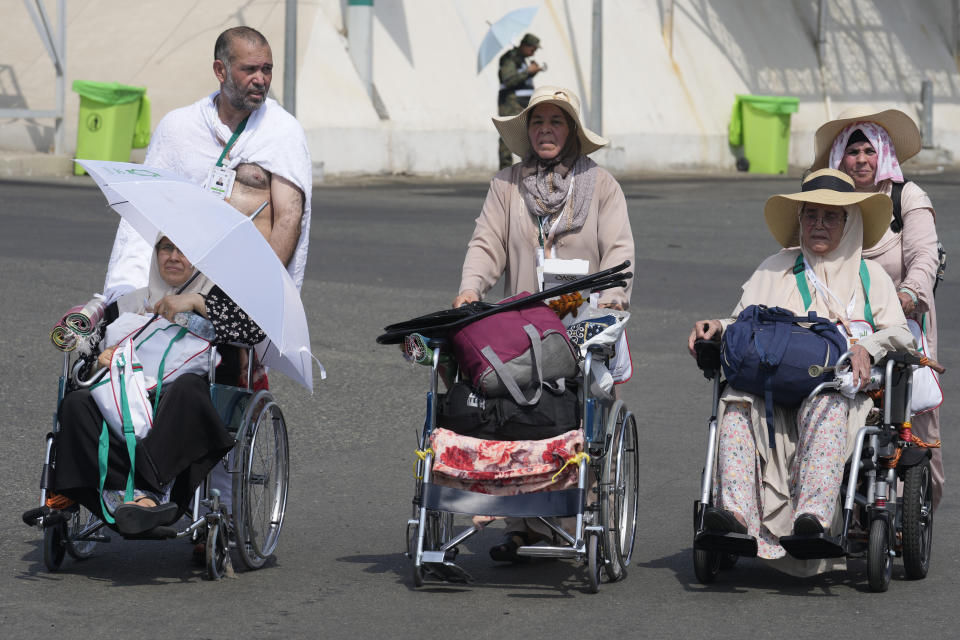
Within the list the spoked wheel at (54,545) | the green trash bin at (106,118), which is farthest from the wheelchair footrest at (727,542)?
the green trash bin at (106,118)

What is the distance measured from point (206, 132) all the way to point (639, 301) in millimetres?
7324

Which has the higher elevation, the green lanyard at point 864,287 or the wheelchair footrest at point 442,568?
the green lanyard at point 864,287

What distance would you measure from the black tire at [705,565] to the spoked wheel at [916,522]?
26.9 inches

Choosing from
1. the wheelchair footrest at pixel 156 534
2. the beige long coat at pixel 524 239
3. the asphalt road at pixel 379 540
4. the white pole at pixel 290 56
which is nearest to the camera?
the asphalt road at pixel 379 540

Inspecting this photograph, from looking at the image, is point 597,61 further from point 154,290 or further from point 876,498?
point 876,498

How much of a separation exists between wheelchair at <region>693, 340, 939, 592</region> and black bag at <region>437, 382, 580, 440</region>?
1.70 feet

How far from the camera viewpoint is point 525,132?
634 centimetres

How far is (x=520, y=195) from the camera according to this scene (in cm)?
624

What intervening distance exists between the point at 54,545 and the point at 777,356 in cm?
257

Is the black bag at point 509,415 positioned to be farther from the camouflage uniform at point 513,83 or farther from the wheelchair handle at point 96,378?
the camouflage uniform at point 513,83

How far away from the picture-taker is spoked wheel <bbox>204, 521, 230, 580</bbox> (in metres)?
5.44

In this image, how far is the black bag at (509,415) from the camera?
17.8 ft

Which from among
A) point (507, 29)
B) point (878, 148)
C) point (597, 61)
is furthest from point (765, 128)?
point (878, 148)

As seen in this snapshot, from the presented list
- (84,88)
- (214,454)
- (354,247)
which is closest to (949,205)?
(354,247)
